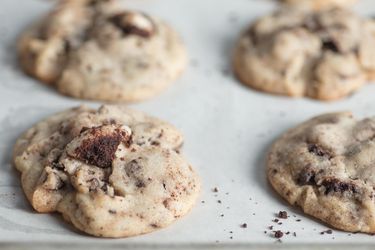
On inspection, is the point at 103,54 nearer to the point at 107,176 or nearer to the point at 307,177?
the point at 107,176

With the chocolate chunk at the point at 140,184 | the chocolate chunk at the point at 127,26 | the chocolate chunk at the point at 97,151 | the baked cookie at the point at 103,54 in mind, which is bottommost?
the chocolate chunk at the point at 140,184

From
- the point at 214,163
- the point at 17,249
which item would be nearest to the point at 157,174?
the point at 214,163

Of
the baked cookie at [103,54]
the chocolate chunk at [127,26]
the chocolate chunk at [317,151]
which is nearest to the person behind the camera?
the chocolate chunk at [317,151]

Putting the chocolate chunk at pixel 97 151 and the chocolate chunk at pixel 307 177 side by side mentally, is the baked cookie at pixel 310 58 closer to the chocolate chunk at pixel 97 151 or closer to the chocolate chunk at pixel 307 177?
the chocolate chunk at pixel 307 177

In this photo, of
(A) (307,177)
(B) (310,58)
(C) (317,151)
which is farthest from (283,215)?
(B) (310,58)

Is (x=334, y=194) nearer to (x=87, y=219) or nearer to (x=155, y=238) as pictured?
(x=155, y=238)

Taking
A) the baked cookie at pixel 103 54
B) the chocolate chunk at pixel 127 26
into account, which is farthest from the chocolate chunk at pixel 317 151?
the chocolate chunk at pixel 127 26

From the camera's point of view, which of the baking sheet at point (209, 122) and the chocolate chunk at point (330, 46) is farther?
the chocolate chunk at point (330, 46)
